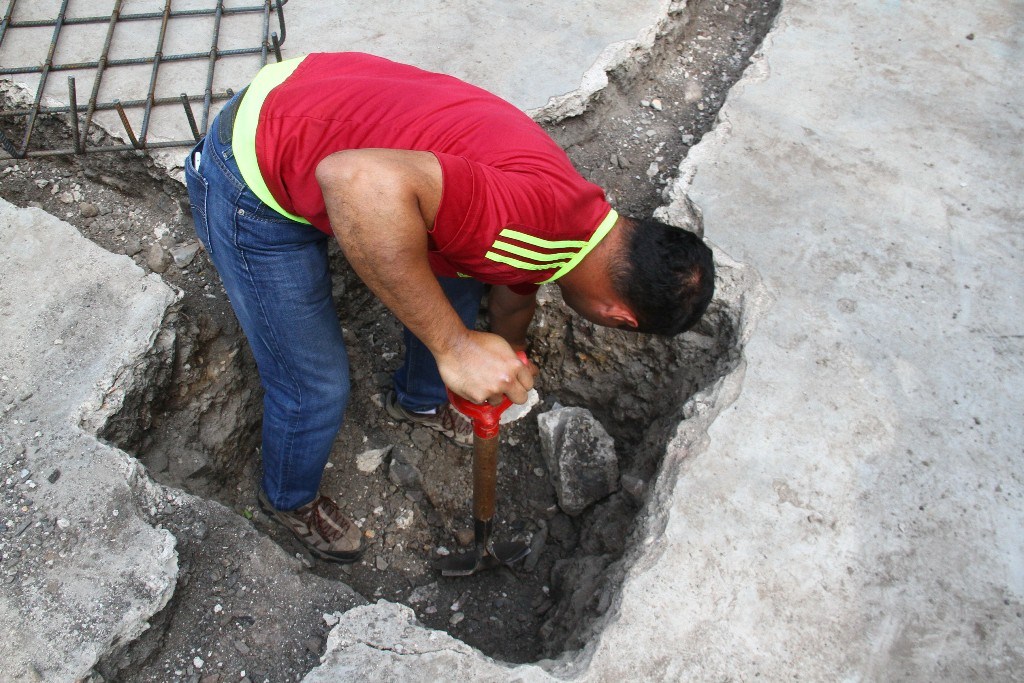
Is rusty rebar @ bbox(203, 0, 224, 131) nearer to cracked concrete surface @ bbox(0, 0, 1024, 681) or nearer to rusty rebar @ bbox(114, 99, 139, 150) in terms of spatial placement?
rusty rebar @ bbox(114, 99, 139, 150)

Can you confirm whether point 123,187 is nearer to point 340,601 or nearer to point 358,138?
point 358,138

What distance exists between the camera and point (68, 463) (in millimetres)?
1808

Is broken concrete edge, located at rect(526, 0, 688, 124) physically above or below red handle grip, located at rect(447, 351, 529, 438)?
above

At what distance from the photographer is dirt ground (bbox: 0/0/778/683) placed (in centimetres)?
177

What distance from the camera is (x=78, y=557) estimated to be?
167cm

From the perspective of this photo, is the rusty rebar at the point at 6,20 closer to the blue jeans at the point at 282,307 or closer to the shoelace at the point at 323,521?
the blue jeans at the point at 282,307

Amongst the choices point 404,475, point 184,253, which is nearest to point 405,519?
point 404,475

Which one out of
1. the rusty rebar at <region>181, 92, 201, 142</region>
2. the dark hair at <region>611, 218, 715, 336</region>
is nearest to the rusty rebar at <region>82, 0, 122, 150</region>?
the rusty rebar at <region>181, 92, 201, 142</region>

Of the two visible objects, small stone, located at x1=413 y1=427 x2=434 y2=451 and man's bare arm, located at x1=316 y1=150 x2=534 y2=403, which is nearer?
man's bare arm, located at x1=316 y1=150 x2=534 y2=403

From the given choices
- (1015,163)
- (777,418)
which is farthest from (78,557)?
(1015,163)

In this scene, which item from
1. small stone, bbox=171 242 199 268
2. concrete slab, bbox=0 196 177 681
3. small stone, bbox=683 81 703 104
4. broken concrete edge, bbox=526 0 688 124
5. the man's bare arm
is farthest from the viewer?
small stone, bbox=683 81 703 104

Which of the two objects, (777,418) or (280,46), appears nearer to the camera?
(777,418)

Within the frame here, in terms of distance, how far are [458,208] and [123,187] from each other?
73.6 inches

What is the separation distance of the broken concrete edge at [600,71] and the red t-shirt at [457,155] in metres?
1.20
